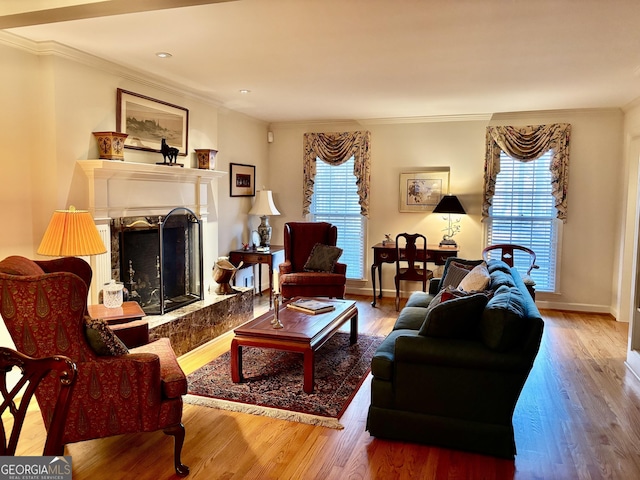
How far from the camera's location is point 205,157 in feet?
17.2

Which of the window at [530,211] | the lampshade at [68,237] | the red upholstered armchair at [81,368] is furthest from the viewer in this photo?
the window at [530,211]

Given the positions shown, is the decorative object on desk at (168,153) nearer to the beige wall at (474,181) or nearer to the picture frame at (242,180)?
the picture frame at (242,180)

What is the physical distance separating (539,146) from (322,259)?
3.02 meters

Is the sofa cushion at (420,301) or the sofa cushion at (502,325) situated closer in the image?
the sofa cushion at (502,325)

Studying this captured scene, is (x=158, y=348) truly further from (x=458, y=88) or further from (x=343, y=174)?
(x=343, y=174)

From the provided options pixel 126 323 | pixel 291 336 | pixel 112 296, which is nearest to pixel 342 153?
pixel 291 336

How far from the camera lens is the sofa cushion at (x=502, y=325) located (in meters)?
2.66

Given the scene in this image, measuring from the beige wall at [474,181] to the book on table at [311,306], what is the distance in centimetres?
271

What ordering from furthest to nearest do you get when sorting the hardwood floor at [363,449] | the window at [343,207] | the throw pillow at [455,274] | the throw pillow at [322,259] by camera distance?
the window at [343,207]
the throw pillow at [322,259]
the throw pillow at [455,274]
the hardwood floor at [363,449]

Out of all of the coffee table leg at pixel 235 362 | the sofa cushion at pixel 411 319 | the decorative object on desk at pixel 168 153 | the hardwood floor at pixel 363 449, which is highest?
the decorative object on desk at pixel 168 153

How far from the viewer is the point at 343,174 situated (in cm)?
709

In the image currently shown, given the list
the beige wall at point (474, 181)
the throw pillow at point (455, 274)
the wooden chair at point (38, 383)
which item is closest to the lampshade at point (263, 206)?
the beige wall at point (474, 181)

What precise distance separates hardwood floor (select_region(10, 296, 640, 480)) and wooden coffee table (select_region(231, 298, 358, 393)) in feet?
1.43

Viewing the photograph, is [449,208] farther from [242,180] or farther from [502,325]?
[502,325]
